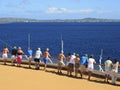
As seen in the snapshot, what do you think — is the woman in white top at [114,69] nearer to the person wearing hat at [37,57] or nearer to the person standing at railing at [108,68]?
the person standing at railing at [108,68]

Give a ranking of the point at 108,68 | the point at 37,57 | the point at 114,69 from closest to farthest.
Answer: the point at 114,69 → the point at 108,68 → the point at 37,57

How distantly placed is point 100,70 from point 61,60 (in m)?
2.75

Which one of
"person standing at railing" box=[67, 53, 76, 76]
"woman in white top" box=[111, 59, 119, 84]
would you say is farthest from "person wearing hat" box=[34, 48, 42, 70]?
"woman in white top" box=[111, 59, 119, 84]

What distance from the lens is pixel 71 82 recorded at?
72.3ft

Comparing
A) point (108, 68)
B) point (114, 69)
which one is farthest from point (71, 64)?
point (114, 69)

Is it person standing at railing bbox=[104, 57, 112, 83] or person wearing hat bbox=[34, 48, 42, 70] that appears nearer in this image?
person standing at railing bbox=[104, 57, 112, 83]

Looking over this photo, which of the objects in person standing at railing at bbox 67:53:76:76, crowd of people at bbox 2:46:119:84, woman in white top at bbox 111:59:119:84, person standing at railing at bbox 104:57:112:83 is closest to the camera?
woman in white top at bbox 111:59:119:84

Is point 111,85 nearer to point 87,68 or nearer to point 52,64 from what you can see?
point 87,68

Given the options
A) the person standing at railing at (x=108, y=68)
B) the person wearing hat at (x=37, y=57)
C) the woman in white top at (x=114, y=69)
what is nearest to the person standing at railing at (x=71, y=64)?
the person standing at railing at (x=108, y=68)

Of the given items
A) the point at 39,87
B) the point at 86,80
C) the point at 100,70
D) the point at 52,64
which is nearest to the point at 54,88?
the point at 39,87

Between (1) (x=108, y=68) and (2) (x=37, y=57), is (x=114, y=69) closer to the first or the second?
(1) (x=108, y=68)

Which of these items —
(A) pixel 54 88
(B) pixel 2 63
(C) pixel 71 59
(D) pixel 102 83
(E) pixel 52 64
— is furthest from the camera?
(B) pixel 2 63

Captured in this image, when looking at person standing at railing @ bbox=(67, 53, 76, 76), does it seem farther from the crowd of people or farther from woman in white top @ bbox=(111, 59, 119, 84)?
woman in white top @ bbox=(111, 59, 119, 84)

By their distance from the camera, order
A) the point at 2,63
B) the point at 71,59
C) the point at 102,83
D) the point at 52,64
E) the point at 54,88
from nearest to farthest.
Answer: the point at 54,88 < the point at 102,83 < the point at 71,59 < the point at 52,64 < the point at 2,63
